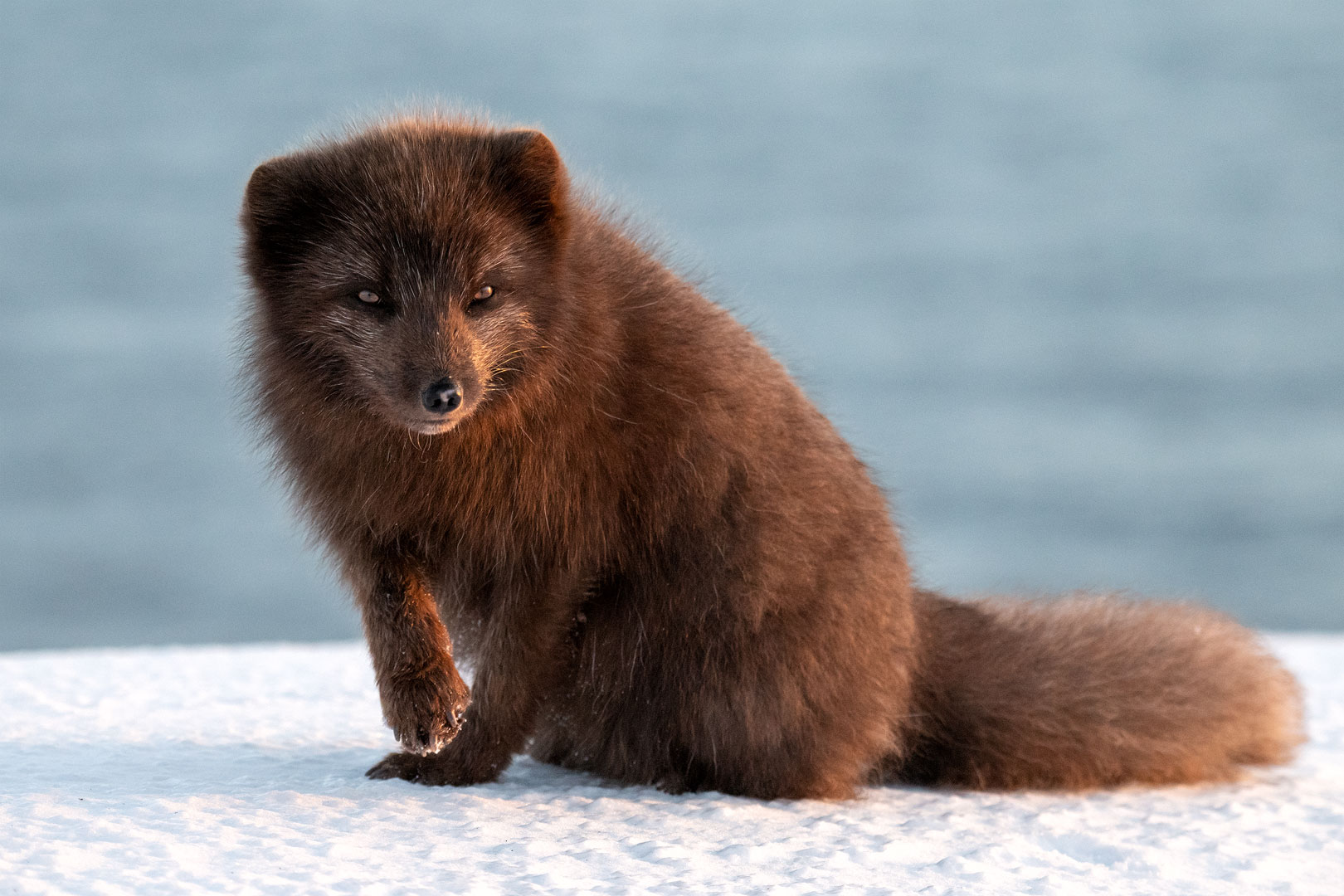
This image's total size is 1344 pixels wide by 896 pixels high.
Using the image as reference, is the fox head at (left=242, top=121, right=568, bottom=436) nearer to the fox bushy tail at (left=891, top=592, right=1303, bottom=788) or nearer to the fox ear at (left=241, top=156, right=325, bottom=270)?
the fox ear at (left=241, top=156, right=325, bottom=270)

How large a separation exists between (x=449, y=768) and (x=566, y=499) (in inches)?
42.1

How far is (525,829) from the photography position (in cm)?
448

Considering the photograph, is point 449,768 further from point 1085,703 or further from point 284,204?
point 1085,703

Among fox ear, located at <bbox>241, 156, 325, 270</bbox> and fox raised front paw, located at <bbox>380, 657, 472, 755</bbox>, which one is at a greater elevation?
fox ear, located at <bbox>241, 156, 325, 270</bbox>

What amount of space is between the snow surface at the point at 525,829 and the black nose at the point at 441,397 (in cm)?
128

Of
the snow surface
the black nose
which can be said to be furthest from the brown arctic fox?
the snow surface

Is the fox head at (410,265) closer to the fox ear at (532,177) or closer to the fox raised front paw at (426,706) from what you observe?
the fox ear at (532,177)

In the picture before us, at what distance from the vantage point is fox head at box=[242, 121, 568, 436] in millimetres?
4469

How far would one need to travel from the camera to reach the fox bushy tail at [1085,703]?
5.80m

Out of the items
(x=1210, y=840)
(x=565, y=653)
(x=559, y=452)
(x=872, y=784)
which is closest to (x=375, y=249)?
(x=559, y=452)

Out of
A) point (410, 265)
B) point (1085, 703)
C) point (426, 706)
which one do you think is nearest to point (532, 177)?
point (410, 265)

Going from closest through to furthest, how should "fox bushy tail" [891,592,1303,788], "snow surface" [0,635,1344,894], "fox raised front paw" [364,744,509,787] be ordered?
"snow surface" [0,635,1344,894] → "fox raised front paw" [364,744,509,787] → "fox bushy tail" [891,592,1303,788]

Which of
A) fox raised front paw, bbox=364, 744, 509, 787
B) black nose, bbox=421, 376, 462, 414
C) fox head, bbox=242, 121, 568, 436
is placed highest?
fox head, bbox=242, 121, 568, 436

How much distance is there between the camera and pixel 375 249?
4.50m
